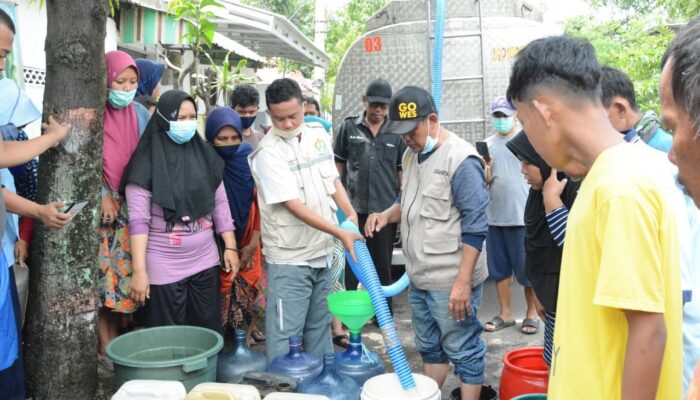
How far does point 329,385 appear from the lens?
3141 mm

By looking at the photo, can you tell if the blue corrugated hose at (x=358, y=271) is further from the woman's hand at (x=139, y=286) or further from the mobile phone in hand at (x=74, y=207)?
the mobile phone in hand at (x=74, y=207)

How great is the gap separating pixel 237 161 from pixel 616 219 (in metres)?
3.26

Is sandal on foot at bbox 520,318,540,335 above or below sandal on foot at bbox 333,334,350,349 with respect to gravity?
above

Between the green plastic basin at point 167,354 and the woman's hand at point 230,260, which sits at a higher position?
the woman's hand at point 230,260

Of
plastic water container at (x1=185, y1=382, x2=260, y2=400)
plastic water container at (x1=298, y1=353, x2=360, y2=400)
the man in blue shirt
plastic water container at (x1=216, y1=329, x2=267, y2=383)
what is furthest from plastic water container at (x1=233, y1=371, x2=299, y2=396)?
the man in blue shirt

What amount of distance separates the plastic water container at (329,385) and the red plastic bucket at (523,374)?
30.1 inches

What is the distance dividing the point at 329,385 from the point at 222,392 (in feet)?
2.06

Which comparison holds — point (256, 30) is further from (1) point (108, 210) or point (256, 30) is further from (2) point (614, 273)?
(2) point (614, 273)

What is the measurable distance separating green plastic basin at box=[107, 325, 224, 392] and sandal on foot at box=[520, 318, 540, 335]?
2.78 m

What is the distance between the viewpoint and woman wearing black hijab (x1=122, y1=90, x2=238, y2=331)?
140 inches

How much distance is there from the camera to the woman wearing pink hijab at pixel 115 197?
372 cm

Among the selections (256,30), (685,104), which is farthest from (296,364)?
(256,30)

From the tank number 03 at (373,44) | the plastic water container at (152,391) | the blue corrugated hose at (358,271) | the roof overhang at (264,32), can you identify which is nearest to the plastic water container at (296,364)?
the blue corrugated hose at (358,271)

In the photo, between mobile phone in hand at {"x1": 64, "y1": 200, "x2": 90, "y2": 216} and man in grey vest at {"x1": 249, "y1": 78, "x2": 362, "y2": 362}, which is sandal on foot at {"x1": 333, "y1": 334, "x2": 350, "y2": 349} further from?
mobile phone in hand at {"x1": 64, "y1": 200, "x2": 90, "y2": 216}
